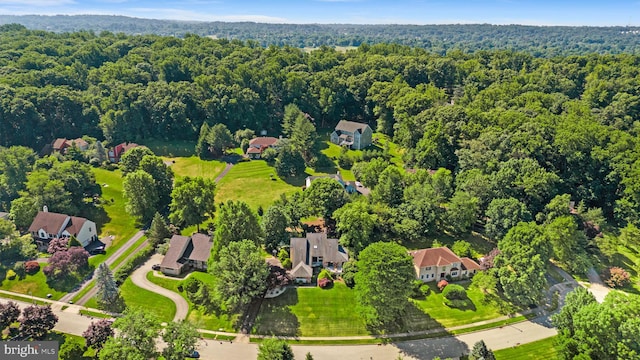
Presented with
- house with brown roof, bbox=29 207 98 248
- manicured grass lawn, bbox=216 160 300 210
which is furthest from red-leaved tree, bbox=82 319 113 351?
manicured grass lawn, bbox=216 160 300 210

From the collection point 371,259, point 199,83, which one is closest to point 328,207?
point 371,259

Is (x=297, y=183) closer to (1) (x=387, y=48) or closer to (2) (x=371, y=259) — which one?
(2) (x=371, y=259)

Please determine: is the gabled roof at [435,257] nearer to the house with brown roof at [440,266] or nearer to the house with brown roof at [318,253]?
the house with brown roof at [440,266]

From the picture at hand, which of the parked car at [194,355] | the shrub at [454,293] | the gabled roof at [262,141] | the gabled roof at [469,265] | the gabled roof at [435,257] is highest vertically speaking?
the gabled roof at [262,141]

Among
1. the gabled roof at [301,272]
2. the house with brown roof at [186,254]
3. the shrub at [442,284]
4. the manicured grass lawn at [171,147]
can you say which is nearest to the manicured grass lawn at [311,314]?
the gabled roof at [301,272]

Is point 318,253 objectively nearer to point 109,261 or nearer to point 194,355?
point 194,355

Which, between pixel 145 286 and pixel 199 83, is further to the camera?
pixel 199 83
